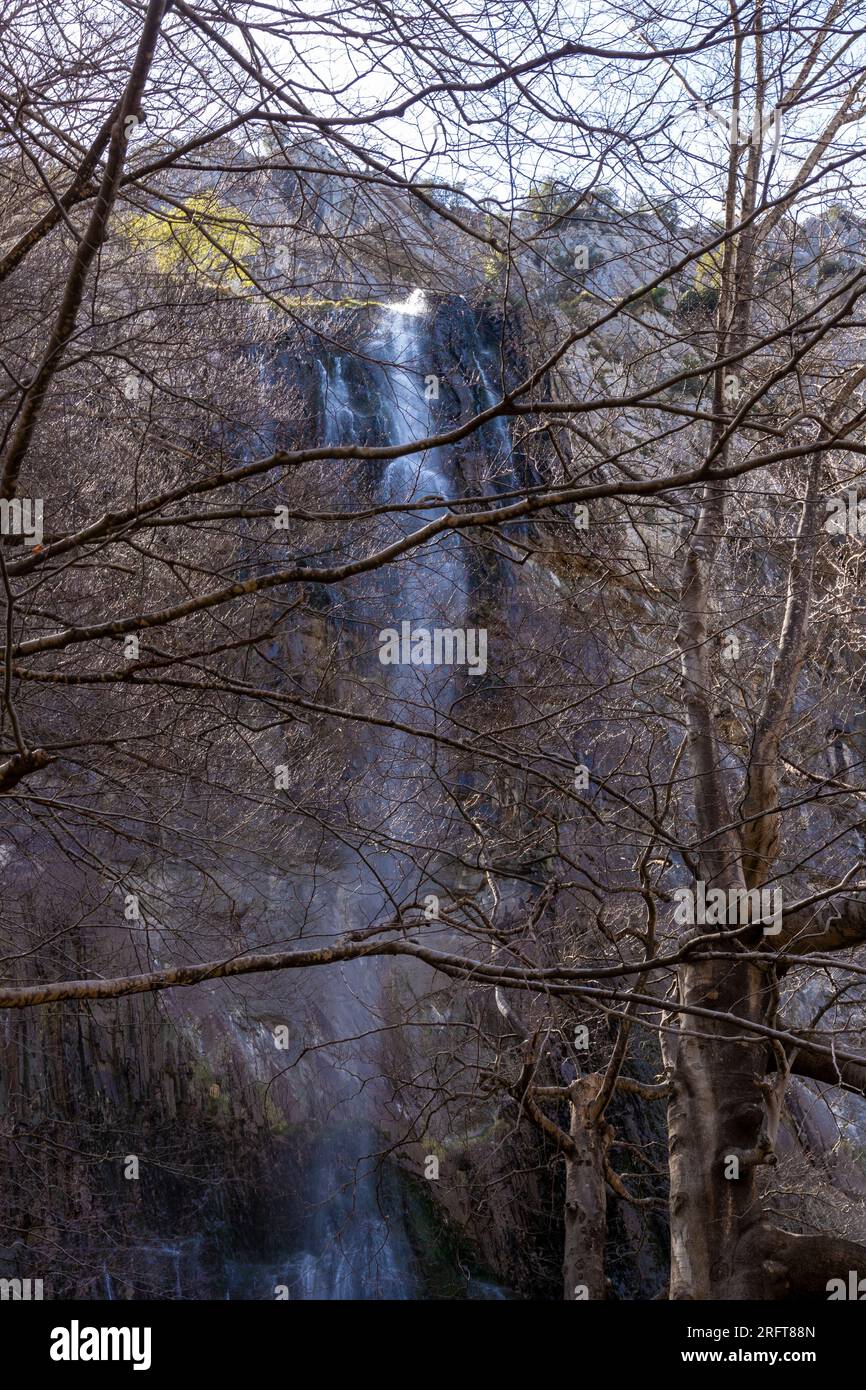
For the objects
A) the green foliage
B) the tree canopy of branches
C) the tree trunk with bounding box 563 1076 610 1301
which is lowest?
the tree trunk with bounding box 563 1076 610 1301

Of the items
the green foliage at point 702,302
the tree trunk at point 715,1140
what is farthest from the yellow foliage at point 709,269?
the tree trunk at point 715,1140

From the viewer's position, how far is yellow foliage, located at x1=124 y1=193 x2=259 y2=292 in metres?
4.43

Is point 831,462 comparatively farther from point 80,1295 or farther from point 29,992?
point 80,1295

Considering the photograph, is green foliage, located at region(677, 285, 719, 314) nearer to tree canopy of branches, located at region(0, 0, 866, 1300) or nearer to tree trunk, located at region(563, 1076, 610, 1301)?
tree canopy of branches, located at region(0, 0, 866, 1300)

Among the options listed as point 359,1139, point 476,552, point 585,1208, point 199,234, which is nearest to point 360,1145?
point 359,1139

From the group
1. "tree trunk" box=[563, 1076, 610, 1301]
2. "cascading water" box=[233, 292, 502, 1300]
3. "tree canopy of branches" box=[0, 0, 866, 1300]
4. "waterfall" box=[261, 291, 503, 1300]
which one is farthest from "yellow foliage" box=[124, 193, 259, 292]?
"tree trunk" box=[563, 1076, 610, 1301]

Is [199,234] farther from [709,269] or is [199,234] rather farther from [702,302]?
[702,302]

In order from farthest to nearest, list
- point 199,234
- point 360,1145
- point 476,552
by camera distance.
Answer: point 476,552 → point 360,1145 → point 199,234

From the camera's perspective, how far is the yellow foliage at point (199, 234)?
14.5ft

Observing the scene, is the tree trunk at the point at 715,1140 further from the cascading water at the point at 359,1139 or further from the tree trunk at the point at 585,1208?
the cascading water at the point at 359,1139

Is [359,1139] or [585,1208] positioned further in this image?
[359,1139]

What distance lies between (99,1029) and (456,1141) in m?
3.73

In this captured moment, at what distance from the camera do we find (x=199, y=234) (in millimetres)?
6227
